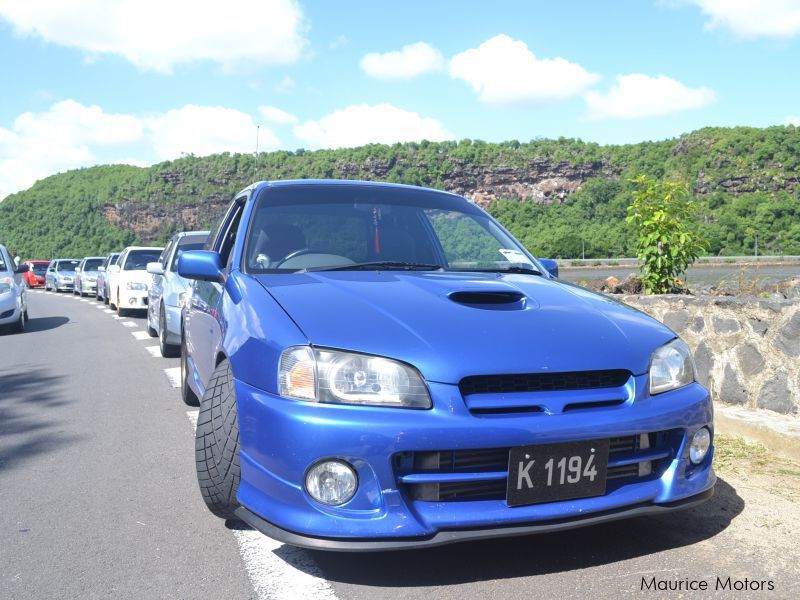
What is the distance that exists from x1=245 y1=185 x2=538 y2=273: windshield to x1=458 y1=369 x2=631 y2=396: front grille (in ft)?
4.46

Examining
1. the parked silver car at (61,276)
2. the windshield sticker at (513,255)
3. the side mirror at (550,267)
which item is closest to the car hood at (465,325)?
the windshield sticker at (513,255)

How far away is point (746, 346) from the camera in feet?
17.0

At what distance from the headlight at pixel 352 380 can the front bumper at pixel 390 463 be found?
0.14 feet

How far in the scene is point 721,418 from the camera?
4.83m

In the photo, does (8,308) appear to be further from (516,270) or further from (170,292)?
(516,270)

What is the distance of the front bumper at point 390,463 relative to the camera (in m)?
2.49

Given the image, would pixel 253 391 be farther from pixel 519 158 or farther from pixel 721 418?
pixel 519 158

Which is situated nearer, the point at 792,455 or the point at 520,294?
the point at 520,294

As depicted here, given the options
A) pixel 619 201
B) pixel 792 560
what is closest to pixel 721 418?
pixel 792 560

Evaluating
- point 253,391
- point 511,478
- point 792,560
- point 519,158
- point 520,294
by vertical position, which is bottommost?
point 792,560

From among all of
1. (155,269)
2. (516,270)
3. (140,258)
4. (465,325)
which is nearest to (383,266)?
(516,270)

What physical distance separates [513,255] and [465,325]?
60.4 inches

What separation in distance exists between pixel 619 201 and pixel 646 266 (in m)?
47.8

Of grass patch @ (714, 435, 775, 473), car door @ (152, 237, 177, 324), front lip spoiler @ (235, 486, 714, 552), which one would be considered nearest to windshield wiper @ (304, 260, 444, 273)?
front lip spoiler @ (235, 486, 714, 552)
